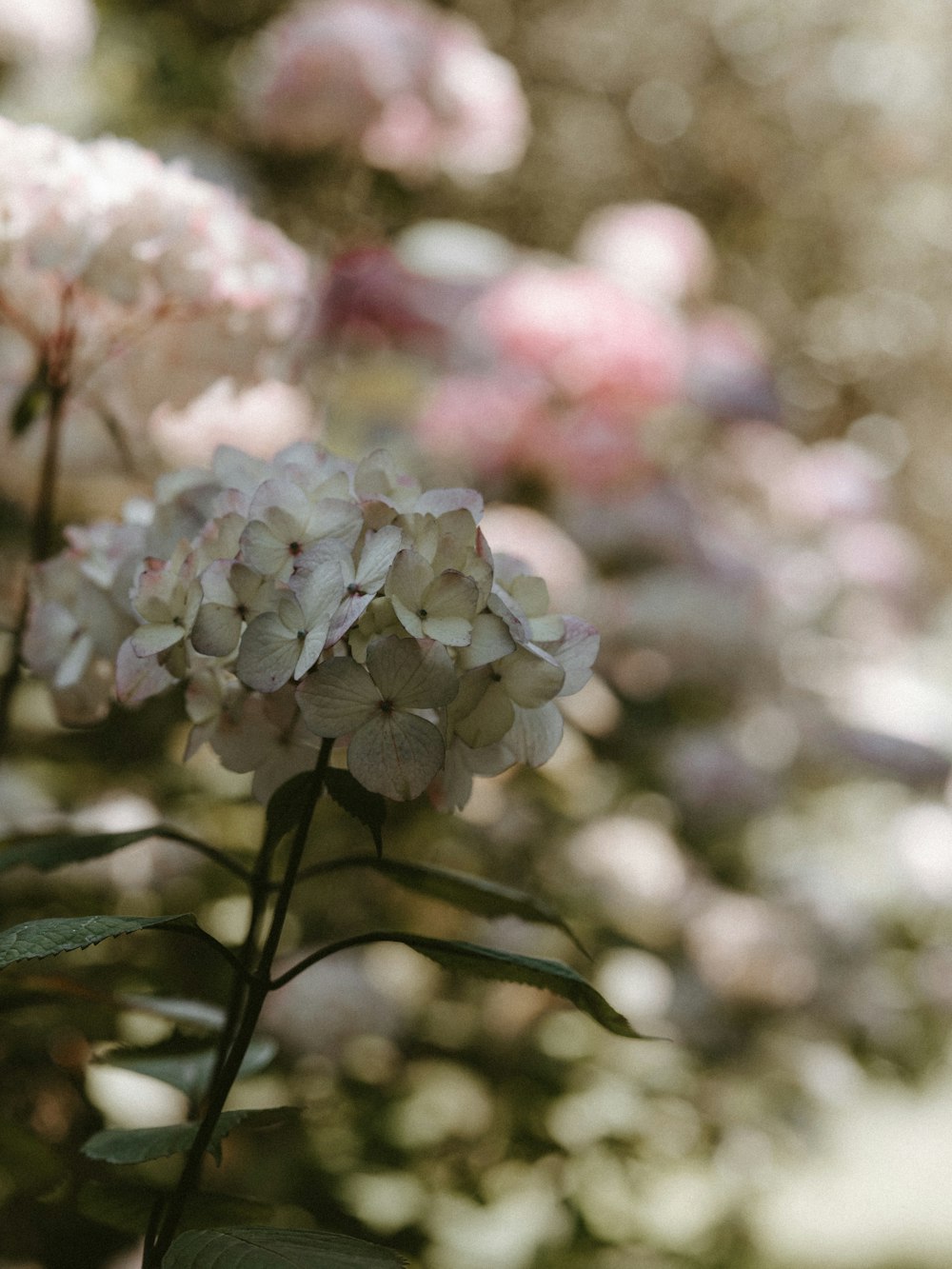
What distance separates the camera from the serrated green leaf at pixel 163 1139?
483mm

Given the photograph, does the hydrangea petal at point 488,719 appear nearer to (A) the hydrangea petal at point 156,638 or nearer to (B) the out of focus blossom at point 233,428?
(A) the hydrangea petal at point 156,638

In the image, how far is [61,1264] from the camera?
0.98 m

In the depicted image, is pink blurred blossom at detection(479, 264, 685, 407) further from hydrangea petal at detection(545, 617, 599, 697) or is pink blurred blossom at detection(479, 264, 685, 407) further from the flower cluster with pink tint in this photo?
hydrangea petal at detection(545, 617, 599, 697)

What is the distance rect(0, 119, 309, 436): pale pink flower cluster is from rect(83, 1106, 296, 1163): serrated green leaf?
1.47 ft

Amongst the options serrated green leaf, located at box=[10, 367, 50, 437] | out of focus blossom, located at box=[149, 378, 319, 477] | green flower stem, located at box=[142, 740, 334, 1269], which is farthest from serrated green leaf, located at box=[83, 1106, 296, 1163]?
out of focus blossom, located at box=[149, 378, 319, 477]

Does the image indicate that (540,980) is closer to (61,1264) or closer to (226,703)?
(226,703)

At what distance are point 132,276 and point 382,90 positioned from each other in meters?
0.79

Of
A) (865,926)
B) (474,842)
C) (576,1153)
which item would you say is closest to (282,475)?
(576,1153)

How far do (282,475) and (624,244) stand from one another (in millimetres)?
1655

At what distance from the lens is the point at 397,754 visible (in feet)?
1.47

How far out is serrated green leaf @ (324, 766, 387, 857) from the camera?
456 millimetres

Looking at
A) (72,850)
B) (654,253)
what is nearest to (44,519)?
(72,850)

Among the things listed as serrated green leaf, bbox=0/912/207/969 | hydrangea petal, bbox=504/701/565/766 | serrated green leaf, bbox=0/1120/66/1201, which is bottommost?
serrated green leaf, bbox=0/1120/66/1201

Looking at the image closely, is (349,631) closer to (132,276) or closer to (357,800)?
(357,800)
